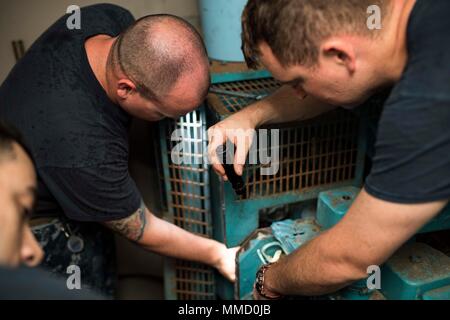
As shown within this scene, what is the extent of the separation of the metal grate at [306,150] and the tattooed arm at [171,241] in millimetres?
220

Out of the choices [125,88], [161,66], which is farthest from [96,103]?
[161,66]

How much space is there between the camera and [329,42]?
2.66 feet

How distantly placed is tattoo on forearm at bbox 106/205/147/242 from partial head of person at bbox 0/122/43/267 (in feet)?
1.60

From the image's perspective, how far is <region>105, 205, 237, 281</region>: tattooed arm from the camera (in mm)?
1152

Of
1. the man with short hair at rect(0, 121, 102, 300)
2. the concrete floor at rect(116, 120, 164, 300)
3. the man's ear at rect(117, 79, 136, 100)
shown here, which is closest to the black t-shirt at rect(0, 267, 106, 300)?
the man with short hair at rect(0, 121, 102, 300)

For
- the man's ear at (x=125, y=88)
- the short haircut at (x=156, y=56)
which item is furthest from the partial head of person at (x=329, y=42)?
the man's ear at (x=125, y=88)

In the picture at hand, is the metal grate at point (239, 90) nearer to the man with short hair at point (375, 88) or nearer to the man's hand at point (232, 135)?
the man's hand at point (232, 135)

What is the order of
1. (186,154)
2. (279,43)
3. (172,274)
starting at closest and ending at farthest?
(279,43), (186,154), (172,274)

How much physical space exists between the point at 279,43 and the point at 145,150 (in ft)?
2.88

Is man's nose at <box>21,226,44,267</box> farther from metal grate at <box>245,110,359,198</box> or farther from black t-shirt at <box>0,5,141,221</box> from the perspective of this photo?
metal grate at <box>245,110,359,198</box>

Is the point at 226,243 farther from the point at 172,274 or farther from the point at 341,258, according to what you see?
the point at 341,258

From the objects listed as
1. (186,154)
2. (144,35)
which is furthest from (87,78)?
(186,154)

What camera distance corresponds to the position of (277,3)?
836mm

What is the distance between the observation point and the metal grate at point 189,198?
3.83 ft
